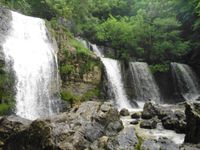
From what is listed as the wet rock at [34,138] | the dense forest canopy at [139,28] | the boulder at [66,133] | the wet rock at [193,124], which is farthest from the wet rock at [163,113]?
the dense forest canopy at [139,28]

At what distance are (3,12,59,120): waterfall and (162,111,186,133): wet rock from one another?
6.97 metres

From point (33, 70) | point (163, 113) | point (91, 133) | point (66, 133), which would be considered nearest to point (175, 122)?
point (163, 113)

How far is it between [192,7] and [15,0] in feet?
60.3

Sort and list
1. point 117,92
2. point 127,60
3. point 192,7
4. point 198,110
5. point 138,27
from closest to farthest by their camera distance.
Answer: point 198,110, point 117,92, point 127,60, point 138,27, point 192,7

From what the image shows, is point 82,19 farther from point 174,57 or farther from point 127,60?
point 174,57

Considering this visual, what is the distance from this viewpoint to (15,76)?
59.8 feet

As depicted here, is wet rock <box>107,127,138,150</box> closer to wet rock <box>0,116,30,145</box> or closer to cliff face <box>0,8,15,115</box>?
wet rock <box>0,116,30,145</box>

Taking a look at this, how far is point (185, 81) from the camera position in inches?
1142

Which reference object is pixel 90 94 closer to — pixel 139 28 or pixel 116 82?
pixel 116 82

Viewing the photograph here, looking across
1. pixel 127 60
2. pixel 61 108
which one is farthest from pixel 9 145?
pixel 127 60

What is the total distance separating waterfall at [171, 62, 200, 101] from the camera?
28.6 m

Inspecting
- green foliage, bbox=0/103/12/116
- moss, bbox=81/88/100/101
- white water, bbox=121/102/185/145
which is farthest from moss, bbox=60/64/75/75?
white water, bbox=121/102/185/145

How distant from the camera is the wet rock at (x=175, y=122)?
534 inches

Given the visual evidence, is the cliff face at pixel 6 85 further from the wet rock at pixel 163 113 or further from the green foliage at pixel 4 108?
the wet rock at pixel 163 113
